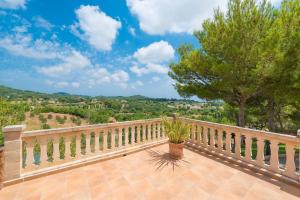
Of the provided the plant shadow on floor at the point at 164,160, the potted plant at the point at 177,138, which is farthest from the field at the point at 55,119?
the potted plant at the point at 177,138

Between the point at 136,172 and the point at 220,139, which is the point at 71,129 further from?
the point at 220,139

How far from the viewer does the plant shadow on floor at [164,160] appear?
3916 mm

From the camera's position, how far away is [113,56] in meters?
14.5

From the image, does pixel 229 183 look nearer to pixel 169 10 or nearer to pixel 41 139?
pixel 41 139

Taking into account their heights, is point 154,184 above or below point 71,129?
below

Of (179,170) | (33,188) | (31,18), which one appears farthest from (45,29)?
(179,170)

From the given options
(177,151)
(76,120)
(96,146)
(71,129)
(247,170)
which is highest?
(71,129)

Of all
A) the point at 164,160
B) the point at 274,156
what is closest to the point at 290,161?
the point at 274,156

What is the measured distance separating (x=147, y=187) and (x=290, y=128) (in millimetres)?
14618

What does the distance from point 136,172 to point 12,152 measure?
2.35 m

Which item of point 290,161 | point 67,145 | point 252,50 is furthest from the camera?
point 252,50

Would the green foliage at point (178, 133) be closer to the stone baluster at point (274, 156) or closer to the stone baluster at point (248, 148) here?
the stone baluster at point (248, 148)

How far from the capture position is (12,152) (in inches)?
119

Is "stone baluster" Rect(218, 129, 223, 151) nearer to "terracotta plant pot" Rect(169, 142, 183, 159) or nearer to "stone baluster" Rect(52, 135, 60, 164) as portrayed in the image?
"terracotta plant pot" Rect(169, 142, 183, 159)
